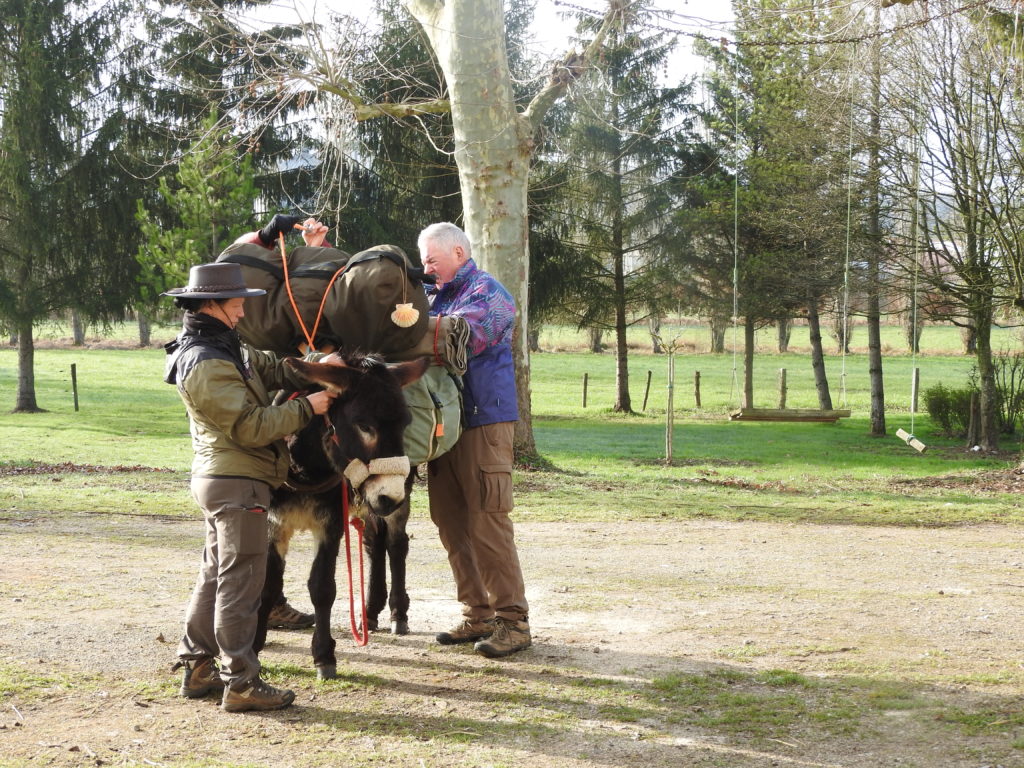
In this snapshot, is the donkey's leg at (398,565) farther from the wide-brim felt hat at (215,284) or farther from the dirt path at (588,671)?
the wide-brim felt hat at (215,284)

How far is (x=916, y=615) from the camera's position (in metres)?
6.12

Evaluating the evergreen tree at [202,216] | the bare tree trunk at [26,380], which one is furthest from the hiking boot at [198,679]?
the bare tree trunk at [26,380]

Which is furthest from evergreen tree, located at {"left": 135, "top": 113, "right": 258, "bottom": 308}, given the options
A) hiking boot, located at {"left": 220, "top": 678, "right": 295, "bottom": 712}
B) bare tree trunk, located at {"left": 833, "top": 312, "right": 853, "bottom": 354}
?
hiking boot, located at {"left": 220, "top": 678, "right": 295, "bottom": 712}

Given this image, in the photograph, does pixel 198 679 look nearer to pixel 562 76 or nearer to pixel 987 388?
pixel 562 76

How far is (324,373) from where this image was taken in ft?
14.6

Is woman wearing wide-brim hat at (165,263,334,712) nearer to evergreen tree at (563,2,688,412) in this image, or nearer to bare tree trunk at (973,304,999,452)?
bare tree trunk at (973,304,999,452)

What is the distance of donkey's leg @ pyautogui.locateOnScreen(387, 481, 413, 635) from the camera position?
230 inches

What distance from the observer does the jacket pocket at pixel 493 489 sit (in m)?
5.37

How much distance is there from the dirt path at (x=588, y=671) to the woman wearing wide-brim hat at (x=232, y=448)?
24 cm

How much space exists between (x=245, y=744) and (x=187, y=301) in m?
1.85

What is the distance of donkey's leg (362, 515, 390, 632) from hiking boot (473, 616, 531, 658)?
0.89 metres

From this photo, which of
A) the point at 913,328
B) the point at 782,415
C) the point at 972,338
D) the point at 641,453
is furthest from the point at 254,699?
the point at 972,338

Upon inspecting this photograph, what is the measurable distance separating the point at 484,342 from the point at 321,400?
1.06 m

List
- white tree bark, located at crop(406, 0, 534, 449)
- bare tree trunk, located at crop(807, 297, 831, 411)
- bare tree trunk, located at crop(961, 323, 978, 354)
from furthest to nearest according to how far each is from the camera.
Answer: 1. bare tree trunk, located at crop(807, 297, 831, 411)
2. bare tree trunk, located at crop(961, 323, 978, 354)
3. white tree bark, located at crop(406, 0, 534, 449)
